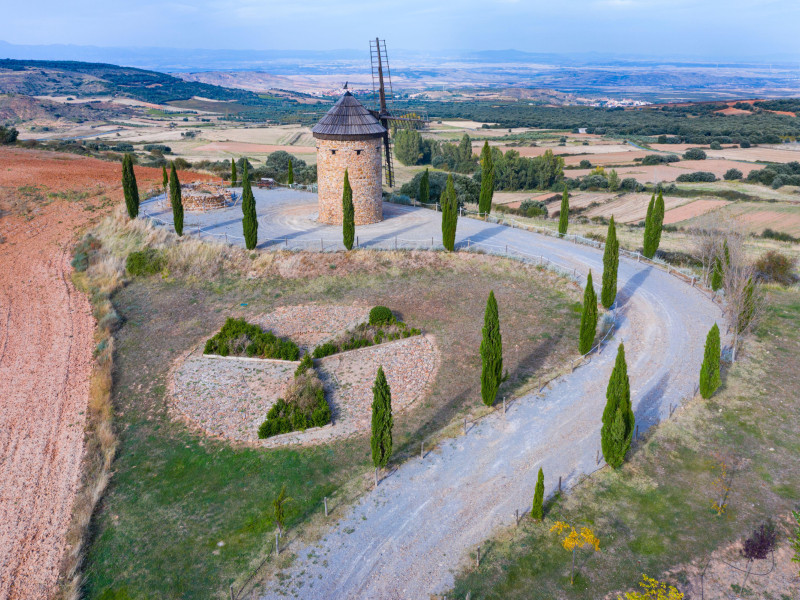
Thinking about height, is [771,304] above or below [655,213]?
below

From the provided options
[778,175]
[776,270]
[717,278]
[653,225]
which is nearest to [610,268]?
[717,278]

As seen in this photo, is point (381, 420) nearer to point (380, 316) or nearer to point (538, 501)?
point (538, 501)

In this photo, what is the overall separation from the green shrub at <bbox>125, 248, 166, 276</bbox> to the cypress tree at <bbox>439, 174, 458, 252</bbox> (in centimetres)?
1672

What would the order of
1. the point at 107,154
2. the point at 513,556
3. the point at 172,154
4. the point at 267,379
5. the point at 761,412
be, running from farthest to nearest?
the point at 172,154 < the point at 107,154 < the point at 267,379 < the point at 761,412 < the point at 513,556

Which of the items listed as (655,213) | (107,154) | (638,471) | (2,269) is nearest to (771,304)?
(655,213)

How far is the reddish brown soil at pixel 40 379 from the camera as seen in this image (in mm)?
14539

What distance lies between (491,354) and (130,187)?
2837cm

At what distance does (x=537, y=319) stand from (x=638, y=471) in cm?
1057

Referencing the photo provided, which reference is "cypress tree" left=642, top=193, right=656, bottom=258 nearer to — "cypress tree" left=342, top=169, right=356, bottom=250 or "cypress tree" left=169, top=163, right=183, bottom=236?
"cypress tree" left=342, top=169, right=356, bottom=250

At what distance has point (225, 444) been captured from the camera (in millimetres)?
18312

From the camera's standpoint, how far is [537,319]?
25.9m

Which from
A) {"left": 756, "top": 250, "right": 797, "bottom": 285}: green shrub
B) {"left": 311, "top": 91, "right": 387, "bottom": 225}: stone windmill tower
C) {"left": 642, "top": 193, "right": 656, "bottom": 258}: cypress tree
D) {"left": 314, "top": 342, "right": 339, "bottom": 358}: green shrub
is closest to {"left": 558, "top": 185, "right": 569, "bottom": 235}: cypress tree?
{"left": 642, "top": 193, "right": 656, "bottom": 258}: cypress tree

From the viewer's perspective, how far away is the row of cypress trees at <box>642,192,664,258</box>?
31.3m

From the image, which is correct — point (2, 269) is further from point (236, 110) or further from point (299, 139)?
point (236, 110)
